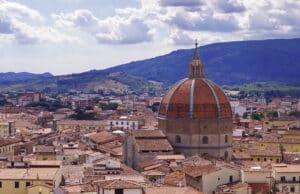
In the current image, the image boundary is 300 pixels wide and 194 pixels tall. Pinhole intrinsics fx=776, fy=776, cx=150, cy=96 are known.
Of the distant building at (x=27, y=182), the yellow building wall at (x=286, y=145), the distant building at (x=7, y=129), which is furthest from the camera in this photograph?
the distant building at (x=7, y=129)

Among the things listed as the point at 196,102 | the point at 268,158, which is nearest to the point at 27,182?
the point at 196,102

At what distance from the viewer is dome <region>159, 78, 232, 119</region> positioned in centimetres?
7138

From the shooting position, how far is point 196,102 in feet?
235

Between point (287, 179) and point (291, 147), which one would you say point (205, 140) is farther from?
point (291, 147)

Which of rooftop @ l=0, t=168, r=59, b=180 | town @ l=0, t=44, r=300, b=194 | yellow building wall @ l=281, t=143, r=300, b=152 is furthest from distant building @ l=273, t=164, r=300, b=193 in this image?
yellow building wall @ l=281, t=143, r=300, b=152

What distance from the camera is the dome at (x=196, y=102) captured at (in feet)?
234

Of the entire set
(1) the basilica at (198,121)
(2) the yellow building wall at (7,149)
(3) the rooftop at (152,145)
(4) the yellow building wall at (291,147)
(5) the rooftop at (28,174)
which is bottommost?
(4) the yellow building wall at (291,147)

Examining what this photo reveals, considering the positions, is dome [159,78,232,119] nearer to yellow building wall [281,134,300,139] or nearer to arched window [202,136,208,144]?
arched window [202,136,208,144]

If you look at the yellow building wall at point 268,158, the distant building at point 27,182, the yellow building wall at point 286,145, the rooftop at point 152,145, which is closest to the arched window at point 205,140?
the rooftop at point 152,145

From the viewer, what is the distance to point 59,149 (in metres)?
72.8

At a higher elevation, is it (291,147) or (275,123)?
(275,123)

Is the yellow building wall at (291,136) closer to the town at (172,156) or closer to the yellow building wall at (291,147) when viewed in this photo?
the town at (172,156)

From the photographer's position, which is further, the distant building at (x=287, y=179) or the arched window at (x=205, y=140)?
the arched window at (x=205, y=140)

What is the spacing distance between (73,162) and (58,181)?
1761cm
